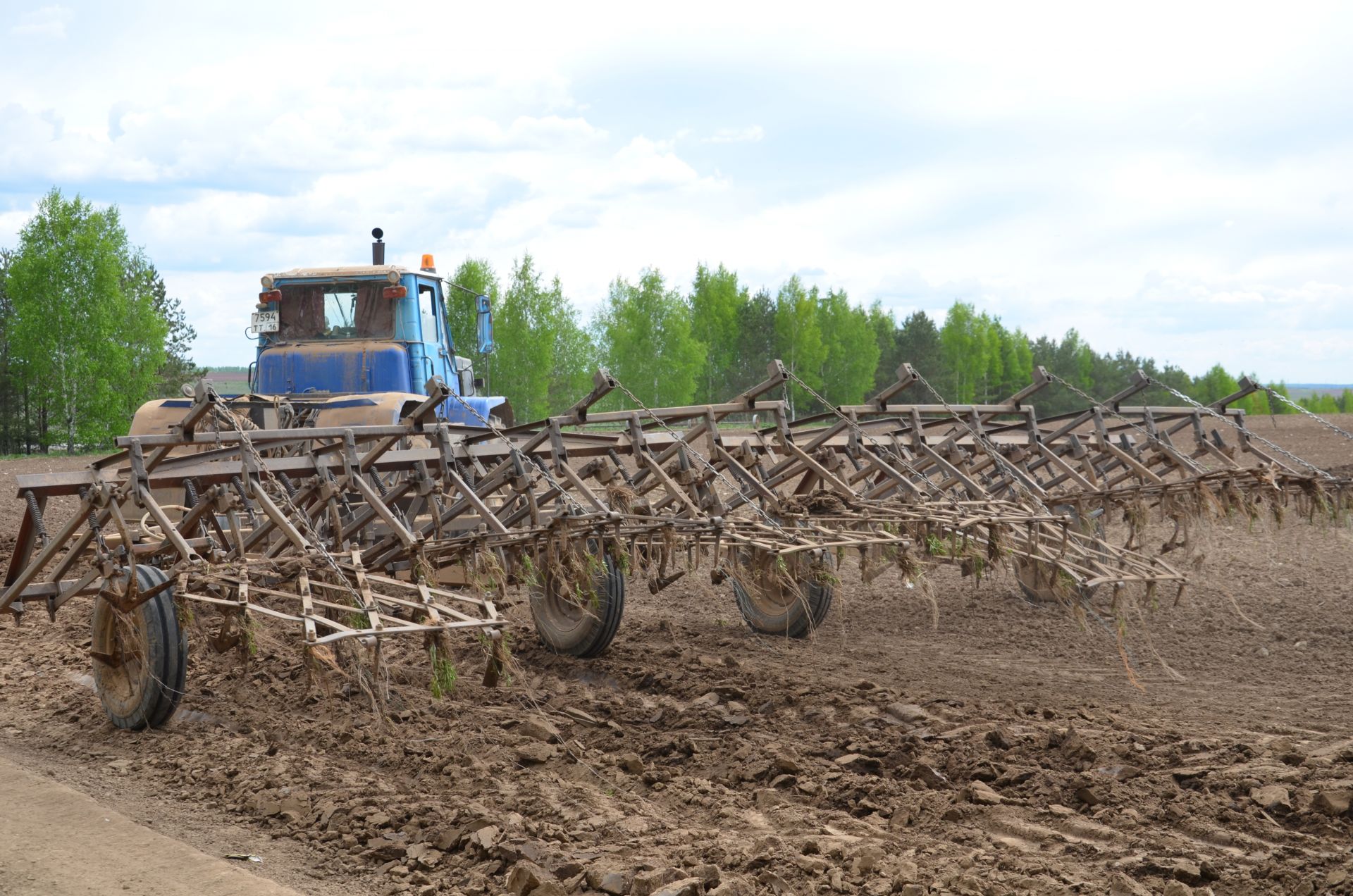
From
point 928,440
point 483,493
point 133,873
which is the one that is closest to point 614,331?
point 928,440

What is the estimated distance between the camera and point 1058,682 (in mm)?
7246

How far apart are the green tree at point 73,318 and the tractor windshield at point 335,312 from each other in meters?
23.2

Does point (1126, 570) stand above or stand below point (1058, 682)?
above

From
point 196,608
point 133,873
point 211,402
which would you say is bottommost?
point 133,873

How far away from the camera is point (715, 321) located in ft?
146

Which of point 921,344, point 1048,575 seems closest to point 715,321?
point 921,344

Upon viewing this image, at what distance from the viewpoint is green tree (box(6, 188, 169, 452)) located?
31516mm

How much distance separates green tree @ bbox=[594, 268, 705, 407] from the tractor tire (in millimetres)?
28884

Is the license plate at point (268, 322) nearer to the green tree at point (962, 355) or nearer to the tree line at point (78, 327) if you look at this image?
the tree line at point (78, 327)

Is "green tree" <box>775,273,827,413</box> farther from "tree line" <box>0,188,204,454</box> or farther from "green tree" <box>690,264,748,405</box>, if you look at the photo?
"tree line" <box>0,188,204,454</box>

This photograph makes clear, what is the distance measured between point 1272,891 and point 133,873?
4223 mm

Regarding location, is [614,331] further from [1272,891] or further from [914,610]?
[1272,891]

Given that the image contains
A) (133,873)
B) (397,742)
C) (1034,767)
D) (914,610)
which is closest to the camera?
(133,873)

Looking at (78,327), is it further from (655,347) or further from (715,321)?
(715,321)
